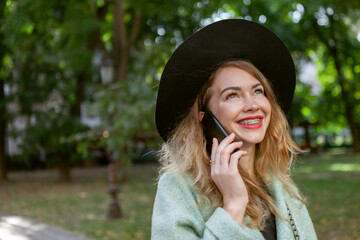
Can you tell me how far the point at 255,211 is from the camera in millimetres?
1858

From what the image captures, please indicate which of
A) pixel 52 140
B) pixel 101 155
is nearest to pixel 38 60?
pixel 52 140

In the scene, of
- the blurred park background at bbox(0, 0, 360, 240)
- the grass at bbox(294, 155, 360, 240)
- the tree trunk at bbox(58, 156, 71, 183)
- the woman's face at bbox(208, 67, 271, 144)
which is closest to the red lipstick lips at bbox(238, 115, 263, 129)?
the woman's face at bbox(208, 67, 271, 144)

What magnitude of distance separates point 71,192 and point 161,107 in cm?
1433

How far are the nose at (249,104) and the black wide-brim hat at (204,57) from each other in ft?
→ 0.73

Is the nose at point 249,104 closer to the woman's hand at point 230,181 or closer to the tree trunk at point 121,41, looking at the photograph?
the woman's hand at point 230,181

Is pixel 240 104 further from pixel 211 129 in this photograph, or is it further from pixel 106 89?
pixel 106 89

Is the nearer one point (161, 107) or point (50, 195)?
point (161, 107)

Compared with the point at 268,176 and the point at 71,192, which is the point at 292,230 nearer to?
the point at 268,176

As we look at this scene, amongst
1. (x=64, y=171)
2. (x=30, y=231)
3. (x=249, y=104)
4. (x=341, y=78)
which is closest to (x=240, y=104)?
(x=249, y=104)

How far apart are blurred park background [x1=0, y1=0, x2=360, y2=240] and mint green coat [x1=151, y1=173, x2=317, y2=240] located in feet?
21.5

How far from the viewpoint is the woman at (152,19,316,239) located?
1.73 m

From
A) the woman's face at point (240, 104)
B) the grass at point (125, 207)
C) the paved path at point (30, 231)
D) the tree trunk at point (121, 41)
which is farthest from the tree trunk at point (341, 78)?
the woman's face at point (240, 104)

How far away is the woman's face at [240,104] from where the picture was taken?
1899 mm

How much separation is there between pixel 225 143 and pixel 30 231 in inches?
302
